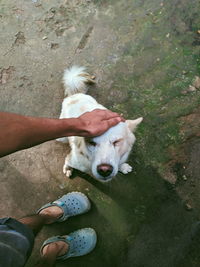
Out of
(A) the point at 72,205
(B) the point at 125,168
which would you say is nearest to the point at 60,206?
(A) the point at 72,205

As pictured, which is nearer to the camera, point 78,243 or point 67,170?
point 78,243

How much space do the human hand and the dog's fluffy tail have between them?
3.59ft

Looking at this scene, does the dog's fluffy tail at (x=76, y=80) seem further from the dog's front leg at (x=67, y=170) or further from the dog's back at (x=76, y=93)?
the dog's front leg at (x=67, y=170)

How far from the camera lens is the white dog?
2.23 metres

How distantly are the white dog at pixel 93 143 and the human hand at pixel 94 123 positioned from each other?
0.25 ft

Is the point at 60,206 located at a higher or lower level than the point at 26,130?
lower

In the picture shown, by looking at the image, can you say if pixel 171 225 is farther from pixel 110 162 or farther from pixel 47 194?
pixel 47 194

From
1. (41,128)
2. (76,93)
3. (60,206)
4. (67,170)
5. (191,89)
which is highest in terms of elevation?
(41,128)

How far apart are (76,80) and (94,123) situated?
1.19 m

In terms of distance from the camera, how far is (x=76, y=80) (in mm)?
3156

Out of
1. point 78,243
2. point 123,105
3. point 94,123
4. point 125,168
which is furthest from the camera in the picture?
point 123,105

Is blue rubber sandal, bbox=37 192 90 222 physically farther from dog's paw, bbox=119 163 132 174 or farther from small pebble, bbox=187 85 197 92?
small pebble, bbox=187 85 197 92

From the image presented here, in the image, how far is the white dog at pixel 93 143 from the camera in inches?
87.9

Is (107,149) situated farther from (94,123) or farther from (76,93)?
(76,93)
